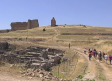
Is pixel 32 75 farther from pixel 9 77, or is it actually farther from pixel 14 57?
pixel 14 57

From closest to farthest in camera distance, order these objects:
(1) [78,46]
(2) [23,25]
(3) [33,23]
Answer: (1) [78,46] < (2) [23,25] < (3) [33,23]

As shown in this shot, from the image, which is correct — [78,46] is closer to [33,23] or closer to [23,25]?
[33,23]

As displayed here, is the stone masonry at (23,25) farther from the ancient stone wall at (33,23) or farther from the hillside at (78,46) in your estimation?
the hillside at (78,46)

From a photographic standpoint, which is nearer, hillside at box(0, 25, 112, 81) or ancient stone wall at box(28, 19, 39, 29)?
hillside at box(0, 25, 112, 81)

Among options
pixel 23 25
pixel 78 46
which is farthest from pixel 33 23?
pixel 78 46

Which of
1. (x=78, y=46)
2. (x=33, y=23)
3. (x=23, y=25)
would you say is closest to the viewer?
(x=78, y=46)

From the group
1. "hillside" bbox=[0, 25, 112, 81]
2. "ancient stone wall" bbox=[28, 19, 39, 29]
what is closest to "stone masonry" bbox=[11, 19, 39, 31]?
"ancient stone wall" bbox=[28, 19, 39, 29]

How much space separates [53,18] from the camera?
312 feet

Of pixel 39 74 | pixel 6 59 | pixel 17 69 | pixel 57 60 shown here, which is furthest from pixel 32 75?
pixel 57 60

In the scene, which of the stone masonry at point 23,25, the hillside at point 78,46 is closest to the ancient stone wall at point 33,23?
the stone masonry at point 23,25

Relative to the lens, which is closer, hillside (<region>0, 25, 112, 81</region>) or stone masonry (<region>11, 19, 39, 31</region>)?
hillside (<region>0, 25, 112, 81</region>)

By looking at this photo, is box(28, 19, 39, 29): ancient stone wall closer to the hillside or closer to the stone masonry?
the stone masonry

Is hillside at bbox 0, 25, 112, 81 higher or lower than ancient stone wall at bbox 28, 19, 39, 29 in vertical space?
lower

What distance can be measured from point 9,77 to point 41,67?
13.6ft
